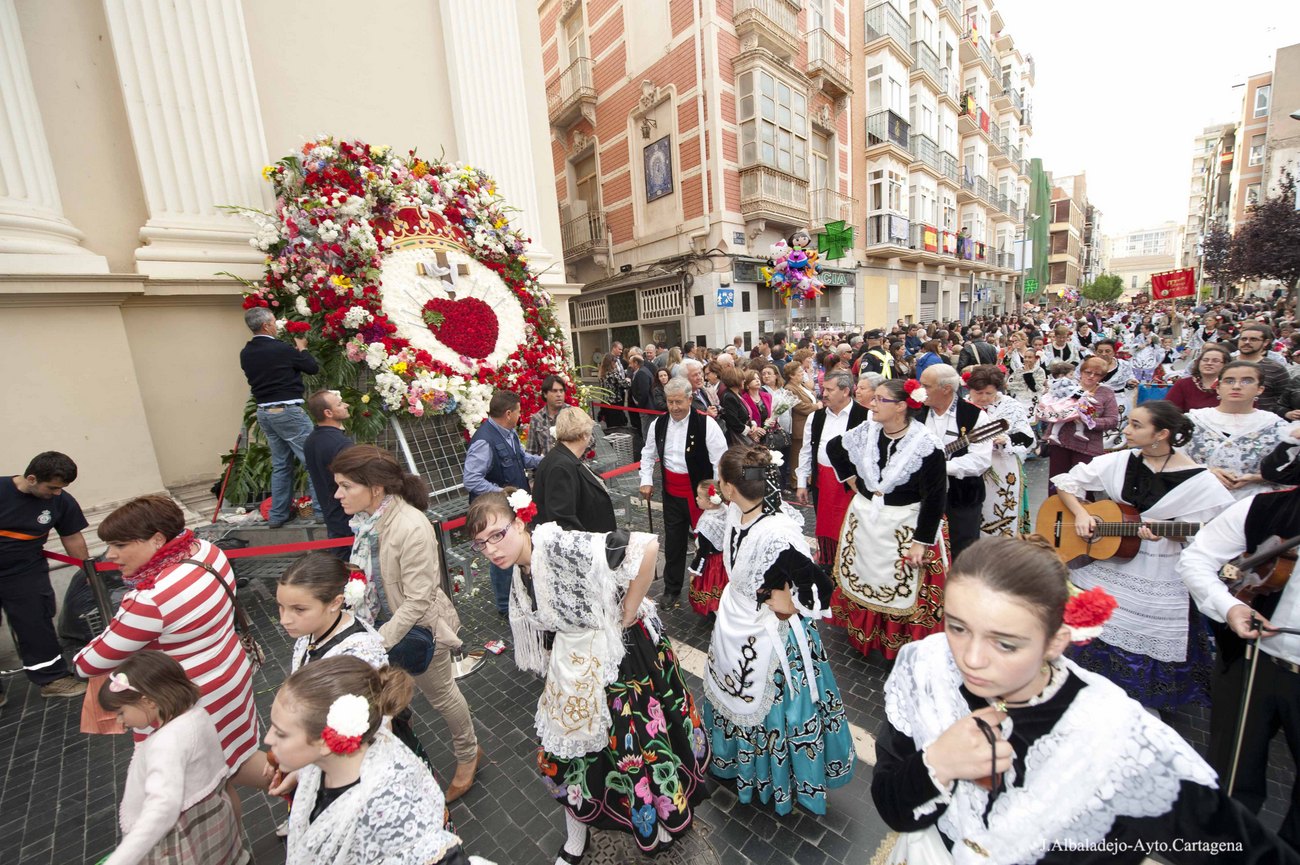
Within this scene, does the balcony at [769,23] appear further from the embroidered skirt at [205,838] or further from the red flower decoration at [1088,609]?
the embroidered skirt at [205,838]

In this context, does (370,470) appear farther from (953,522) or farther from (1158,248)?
(1158,248)

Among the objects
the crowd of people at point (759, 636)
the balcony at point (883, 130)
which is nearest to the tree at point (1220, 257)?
the balcony at point (883, 130)

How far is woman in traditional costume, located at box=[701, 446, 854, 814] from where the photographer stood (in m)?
2.39

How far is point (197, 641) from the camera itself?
2.31 meters

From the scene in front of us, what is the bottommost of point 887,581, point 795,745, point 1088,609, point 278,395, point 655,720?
point 795,745

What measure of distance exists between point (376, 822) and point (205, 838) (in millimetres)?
1186

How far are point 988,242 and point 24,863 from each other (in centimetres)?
4213

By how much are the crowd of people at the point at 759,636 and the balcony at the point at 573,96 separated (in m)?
16.2

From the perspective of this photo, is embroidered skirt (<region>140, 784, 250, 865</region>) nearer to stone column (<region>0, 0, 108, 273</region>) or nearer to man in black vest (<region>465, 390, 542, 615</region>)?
man in black vest (<region>465, 390, 542, 615</region>)

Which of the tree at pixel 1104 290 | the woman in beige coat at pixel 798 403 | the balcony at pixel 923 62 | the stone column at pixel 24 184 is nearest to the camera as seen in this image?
the stone column at pixel 24 184

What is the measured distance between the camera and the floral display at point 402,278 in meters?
5.34

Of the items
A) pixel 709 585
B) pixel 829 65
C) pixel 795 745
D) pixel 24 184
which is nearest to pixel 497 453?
pixel 709 585

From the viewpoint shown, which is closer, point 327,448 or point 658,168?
point 327,448

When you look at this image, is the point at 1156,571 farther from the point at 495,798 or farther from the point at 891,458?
the point at 495,798
